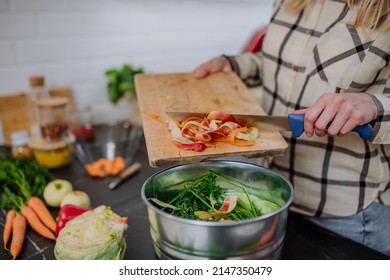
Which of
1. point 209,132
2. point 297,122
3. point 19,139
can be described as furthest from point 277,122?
point 19,139

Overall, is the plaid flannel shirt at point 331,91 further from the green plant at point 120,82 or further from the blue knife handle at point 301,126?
the green plant at point 120,82

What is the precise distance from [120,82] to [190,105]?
71 cm

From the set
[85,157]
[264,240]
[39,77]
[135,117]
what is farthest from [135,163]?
[264,240]

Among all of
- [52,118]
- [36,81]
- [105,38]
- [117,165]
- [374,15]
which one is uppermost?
[374,15]

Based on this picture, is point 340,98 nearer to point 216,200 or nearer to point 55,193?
point 216,200

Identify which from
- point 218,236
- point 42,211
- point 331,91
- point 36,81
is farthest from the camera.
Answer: point 36,81

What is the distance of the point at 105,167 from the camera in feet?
4.29

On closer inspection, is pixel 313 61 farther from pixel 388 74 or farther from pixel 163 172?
pixel 163 172

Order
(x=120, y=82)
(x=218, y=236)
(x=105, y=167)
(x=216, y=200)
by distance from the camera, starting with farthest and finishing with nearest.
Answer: (x=120, y=82), (x=105, y=167), (x=216, y=200), (x=218, y=236)

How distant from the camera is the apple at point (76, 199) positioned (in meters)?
1.05

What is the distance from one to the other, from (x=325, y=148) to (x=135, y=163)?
66 centimetres

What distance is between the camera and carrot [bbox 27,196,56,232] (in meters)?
1.00

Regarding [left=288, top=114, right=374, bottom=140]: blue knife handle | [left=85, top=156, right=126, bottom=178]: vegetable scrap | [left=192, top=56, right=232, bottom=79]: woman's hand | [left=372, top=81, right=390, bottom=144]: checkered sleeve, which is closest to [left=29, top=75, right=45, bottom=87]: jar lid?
[left=85, top=156, right=126, bottom=178]: vegetable scrap
